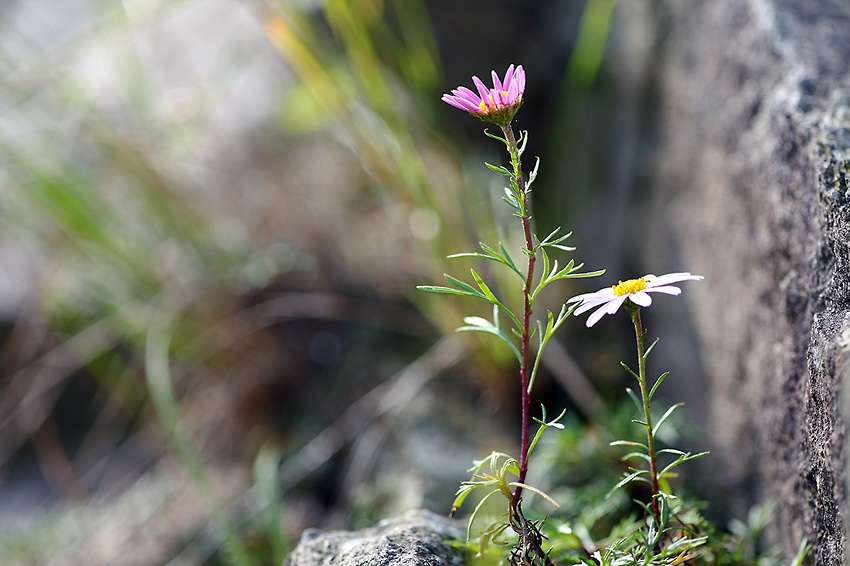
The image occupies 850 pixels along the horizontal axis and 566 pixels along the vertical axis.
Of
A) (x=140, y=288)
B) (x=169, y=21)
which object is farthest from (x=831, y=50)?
(x=169, y=21)

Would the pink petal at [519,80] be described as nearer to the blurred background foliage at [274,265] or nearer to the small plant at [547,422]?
the small plant at [547,422]

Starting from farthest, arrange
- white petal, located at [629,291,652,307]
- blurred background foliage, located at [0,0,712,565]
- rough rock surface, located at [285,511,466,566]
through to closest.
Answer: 1. blurred background foliage, located at [0,0,712,565]
2. rough rock surface, located at [285,511,466,566]
3. white petal, located at [629,291,652,307]

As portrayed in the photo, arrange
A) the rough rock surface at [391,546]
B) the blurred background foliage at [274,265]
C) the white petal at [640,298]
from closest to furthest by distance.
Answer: the white petal at [640,298] < the rough rock surface at [391,546] < the blurred background foliage at [274,265]

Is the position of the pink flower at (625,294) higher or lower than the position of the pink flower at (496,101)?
lower

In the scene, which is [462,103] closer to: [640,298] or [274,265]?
[640,298]

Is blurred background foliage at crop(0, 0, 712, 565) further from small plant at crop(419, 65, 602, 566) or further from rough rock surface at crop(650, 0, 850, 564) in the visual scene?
small plant at crop(419, 65, 602, 566)

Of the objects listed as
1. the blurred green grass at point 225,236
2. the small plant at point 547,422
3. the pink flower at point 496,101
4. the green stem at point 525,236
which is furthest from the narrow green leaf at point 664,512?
the blurred green grass at point 225,236

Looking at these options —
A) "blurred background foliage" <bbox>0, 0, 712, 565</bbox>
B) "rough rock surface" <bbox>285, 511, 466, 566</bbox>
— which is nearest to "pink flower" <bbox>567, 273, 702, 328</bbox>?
"rough rock surface" <bbox>285, 511, 466, 566</bbox>

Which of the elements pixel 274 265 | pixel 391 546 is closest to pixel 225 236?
pixel 274 265
